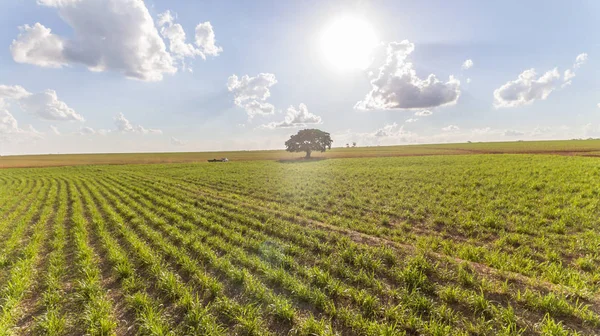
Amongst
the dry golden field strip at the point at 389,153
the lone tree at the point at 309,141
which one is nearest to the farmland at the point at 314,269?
the lone tree at the point at 309,141

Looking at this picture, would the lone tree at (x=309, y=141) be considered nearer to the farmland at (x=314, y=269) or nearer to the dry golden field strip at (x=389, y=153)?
the dry golden field strip at (x=389, y=153)

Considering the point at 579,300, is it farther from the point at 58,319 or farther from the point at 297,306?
the point at 58,319

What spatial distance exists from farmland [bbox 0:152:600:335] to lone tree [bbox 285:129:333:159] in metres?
56.5

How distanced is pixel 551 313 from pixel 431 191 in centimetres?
1296

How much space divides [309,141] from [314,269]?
212ft

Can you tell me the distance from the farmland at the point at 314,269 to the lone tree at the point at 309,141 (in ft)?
185

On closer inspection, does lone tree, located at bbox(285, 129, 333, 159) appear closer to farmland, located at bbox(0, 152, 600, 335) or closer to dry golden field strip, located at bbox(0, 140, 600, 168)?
dry golden field strip, located at bbox(0, 140, 600, 168)

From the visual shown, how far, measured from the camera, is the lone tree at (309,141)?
2773 inches

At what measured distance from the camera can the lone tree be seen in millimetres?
70438

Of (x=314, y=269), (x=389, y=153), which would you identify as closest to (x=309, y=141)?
(x=389, y=153)

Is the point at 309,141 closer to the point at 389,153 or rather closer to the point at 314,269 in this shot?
the point at 389,153

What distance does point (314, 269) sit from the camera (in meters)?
6.84

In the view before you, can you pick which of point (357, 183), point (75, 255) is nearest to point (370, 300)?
point (75, 255)

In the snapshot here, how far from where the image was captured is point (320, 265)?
7430 millimetres
